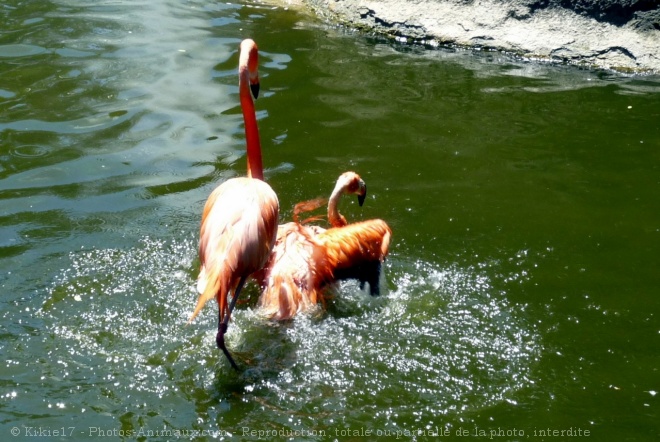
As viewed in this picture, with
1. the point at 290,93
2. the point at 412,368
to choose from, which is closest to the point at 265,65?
the point at 290,93

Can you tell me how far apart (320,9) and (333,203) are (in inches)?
182

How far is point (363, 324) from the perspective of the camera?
13.2 feet

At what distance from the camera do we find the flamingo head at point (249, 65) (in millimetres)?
4656

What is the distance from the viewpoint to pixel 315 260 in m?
4.21

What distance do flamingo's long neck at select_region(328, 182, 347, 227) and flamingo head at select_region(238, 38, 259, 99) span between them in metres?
0.76

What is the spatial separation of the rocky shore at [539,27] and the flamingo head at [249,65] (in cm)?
352

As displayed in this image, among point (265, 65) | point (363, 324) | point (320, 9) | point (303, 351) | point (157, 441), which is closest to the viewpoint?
point (157, 441)

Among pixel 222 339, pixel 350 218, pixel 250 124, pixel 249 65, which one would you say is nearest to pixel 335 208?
pixel 350 218

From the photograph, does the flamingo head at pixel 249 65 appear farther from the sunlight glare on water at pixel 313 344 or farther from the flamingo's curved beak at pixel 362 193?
the sunlight glare on water at pixel 313 344

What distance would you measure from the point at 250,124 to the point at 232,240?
115 cm

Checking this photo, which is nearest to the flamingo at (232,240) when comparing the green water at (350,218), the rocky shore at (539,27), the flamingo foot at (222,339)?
the flamingo foot at (222,339)

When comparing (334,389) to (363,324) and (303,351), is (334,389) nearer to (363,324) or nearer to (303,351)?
(303,351)

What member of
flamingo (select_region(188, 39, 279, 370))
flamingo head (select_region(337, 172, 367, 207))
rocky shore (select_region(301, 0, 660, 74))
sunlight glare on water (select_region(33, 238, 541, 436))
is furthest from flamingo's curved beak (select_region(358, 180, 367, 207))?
rocky shore (select_region(301, 0, 660, 74))

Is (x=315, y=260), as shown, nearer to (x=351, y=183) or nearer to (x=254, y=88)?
(x=351, y=183)
